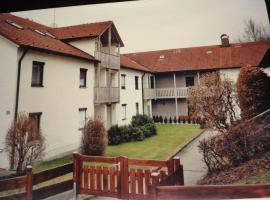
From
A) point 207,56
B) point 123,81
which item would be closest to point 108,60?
point 123,81

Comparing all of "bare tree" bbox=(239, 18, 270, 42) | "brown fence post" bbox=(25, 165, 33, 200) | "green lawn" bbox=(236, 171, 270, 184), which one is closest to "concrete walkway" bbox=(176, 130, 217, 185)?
"green lawn" bbox=(236, 171, 270, 184)

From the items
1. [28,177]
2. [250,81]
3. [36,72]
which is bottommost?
[28,177]

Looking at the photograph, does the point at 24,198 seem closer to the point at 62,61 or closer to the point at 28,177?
the point at 28,177

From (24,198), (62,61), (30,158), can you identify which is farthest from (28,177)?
(62,61)

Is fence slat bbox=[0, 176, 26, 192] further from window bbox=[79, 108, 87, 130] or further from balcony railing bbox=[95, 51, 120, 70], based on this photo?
balcony railing bbox=[95, 51, 120, 70]

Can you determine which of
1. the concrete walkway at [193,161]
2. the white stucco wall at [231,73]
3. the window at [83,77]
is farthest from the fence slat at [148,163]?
the window at [83,77]

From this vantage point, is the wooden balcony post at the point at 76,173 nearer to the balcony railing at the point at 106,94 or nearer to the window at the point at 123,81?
the balcony railing at the point at 106,94
